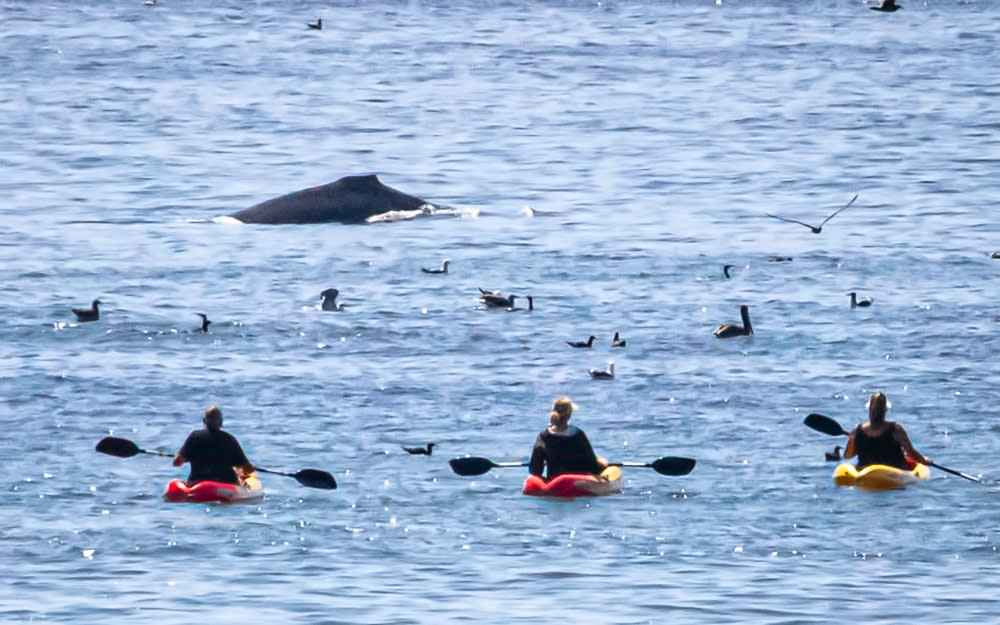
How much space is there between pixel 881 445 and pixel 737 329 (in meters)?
12.5

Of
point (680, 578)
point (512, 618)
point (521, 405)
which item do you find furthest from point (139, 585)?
point (521, 405)

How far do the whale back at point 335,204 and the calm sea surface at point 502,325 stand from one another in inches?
60.8

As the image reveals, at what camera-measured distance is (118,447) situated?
29.0 meters

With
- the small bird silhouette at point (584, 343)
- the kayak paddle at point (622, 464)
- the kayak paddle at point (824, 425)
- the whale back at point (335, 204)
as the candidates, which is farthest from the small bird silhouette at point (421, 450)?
the whale back at point (335, 204)

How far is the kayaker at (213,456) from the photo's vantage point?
27.5 metres

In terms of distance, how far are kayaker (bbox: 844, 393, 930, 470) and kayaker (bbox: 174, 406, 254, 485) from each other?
7948mm

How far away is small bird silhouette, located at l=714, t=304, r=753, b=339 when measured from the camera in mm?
40656

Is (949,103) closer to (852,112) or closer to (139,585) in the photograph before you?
(852,112)

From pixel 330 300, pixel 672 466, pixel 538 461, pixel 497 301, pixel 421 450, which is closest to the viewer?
pixel 538 461

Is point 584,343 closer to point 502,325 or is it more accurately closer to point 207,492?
point 502,325

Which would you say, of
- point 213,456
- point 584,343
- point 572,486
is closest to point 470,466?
point 572,486

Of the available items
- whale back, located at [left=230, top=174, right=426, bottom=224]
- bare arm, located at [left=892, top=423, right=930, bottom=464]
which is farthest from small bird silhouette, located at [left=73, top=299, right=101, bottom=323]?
bare arm, located at [left=892, top=423, right=930, bottom=464]

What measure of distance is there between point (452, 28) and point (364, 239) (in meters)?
57.2

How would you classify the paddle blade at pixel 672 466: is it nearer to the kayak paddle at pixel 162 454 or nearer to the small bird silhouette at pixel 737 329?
the kayak paddle at pixel 162 454
